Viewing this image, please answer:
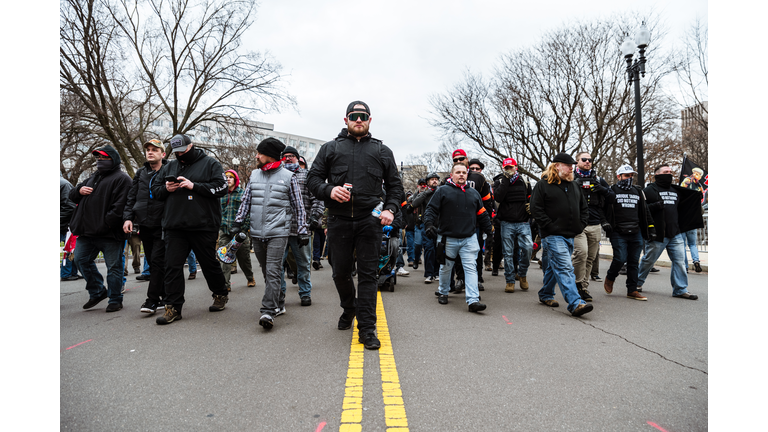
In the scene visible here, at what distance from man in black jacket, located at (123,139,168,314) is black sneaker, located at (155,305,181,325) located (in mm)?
517

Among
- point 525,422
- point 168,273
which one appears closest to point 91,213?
point 168,273

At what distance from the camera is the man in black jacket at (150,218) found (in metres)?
5.18

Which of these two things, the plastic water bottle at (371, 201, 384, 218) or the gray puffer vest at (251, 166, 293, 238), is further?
the gray puffer vest at (251, 166, 293, 238)

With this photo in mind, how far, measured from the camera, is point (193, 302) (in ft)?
19.7

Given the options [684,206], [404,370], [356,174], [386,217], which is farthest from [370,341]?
[684,206]

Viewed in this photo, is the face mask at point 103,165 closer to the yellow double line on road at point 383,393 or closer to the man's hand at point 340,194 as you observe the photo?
the man's hand at point 340,194

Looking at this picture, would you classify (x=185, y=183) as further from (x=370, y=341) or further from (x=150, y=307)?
(x=370, y=341)

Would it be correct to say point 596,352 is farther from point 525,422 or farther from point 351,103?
point 351,103

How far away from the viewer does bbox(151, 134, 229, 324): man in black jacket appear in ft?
15.6

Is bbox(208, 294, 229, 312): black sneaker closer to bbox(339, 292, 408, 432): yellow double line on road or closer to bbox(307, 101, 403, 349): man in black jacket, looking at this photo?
bbox(307, 101, 403, 349): man in black jacket

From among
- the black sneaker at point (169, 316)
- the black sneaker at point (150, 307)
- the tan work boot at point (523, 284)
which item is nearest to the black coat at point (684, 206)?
the tan work boot at point (523, 284)

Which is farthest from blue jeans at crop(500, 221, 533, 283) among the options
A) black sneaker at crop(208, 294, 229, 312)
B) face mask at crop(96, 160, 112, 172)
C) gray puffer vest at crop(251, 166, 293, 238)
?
face mask at crop(96, 160, 112, 172)

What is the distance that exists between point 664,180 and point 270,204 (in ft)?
20.4

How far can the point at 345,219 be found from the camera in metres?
4.05
